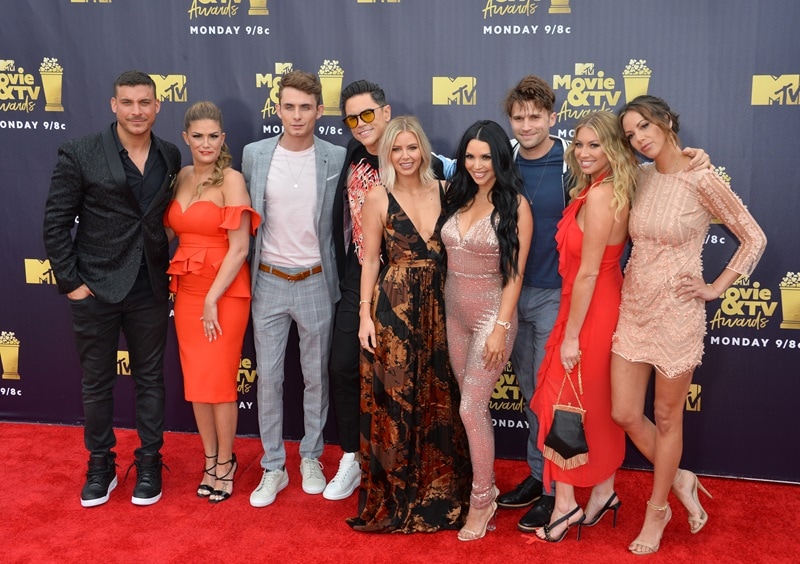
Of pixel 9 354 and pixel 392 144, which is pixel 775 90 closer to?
pixel 392 144

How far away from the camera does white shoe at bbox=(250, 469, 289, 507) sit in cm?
345

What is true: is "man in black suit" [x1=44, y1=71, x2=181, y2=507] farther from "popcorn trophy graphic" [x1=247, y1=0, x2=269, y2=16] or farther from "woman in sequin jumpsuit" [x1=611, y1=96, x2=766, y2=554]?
"woman in sequin jumpsuit" [x1=611, y1=96, x2=766, y2=554]

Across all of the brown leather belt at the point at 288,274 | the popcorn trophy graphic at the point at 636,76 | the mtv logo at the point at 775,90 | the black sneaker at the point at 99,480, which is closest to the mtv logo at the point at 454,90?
the popcorn trophy graphic at the point at 636,76

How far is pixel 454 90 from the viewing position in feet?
12.6

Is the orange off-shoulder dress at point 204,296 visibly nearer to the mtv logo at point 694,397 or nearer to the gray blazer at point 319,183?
the gray blazer at point 319,183

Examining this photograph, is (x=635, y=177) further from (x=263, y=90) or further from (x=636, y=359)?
(x=263, y=90)

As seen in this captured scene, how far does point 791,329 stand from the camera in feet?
12.2

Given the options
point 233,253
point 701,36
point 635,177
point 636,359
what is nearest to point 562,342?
point 636,359

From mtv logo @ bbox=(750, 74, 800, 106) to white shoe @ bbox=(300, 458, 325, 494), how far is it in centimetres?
274

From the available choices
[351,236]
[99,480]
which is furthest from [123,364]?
[351,236]

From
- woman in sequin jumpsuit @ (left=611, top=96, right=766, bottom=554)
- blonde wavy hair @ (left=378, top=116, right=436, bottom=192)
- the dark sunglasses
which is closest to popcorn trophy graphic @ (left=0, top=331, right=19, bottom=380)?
the dark sunglasses

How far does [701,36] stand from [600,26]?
472mm

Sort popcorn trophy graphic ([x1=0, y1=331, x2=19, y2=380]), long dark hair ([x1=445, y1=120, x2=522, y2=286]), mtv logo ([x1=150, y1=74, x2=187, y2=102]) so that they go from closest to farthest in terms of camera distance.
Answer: long dark hair ([x1=445, y1=120, x2=522, y2=286]), mtv logo ([x1=150, y1=74, x2=187, y2=102]), popcorn trophy graphic ([x1=0, y1=331, x2=19, y2=380])

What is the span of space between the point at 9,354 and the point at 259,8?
8.20 feet
